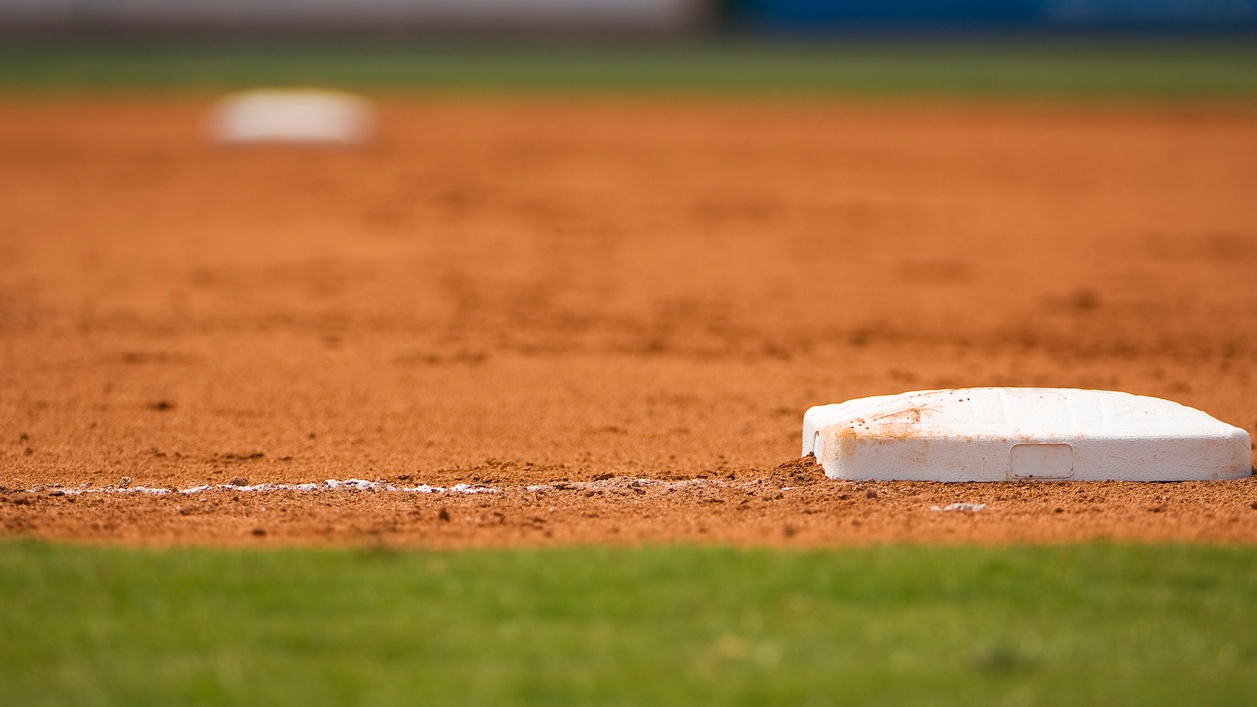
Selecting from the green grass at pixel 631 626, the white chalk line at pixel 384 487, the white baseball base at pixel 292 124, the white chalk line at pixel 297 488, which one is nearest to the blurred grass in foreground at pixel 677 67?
the white baseball base at pixel 292 124

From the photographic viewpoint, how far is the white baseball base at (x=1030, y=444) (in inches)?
159

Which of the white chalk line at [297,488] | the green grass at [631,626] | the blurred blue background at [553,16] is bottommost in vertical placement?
the green grass at [631,626]

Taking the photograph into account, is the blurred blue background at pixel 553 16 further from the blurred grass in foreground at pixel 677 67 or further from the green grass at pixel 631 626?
the green grass at pixel 631 626

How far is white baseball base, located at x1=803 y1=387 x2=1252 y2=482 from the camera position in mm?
4027

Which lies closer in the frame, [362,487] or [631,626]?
[631,626]

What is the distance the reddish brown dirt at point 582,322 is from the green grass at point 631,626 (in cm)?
33

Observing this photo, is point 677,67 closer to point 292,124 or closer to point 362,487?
point 292,124

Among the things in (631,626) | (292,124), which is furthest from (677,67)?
(631,626)

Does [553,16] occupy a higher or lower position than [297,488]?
higher

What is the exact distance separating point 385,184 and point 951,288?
228 inches

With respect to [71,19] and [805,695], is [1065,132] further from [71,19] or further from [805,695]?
[71,19]

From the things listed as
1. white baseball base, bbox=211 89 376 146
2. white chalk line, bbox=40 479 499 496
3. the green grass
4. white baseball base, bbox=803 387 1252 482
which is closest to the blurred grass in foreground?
white baseball base, bbox=211 89 376 146

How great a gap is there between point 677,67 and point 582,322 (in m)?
18.6

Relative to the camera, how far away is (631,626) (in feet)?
9.45
